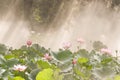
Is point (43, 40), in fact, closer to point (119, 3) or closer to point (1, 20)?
point (1, 20)

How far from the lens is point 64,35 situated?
9945mm

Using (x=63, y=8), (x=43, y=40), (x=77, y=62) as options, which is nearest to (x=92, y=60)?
(x=77, y=62)

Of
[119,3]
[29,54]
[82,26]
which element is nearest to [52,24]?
[82,26]

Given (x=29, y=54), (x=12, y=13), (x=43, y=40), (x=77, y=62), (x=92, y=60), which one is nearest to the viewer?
(x=77, y=62)

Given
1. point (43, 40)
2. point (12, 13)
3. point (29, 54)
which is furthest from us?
point (12, 13)

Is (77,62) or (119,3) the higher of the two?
(119,3)

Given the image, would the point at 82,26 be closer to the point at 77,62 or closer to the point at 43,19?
the point at 43,19

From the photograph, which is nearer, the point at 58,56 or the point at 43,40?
the point at 58,56

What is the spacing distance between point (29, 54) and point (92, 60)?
595 millimetres

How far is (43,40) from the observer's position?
9406mm

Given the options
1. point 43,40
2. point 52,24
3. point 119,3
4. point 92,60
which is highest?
point 119,3

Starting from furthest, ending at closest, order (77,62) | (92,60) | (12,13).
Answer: (12,13)
(92,60)
(77,62)

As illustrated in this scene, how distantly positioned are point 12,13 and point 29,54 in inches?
273

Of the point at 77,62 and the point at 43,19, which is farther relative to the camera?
the point at 43,19
